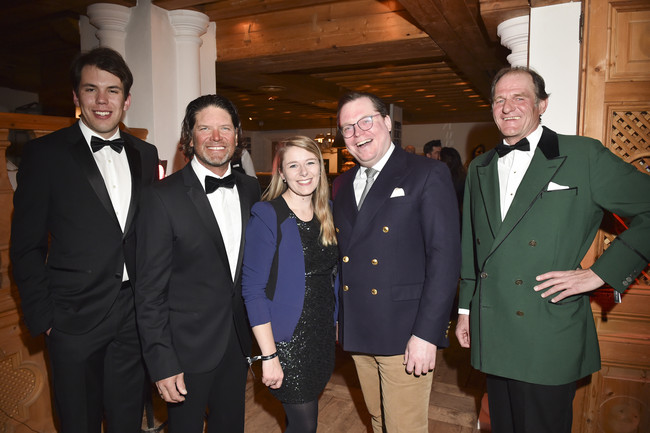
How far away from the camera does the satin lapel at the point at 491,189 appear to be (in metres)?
1.84

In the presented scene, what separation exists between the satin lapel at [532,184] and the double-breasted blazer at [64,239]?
1.72 meters

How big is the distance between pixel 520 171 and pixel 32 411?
3153 millimetres

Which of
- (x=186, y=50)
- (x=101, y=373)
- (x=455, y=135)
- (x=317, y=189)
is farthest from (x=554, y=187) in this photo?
(x=455, y=135)

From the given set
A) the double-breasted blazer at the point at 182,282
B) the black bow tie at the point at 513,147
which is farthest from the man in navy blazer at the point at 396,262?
the double-breasted blazer at the point at 182,282

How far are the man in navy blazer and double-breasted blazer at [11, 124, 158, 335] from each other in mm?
1086

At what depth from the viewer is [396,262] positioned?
177 centimetres

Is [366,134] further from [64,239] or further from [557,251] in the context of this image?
[64,239]

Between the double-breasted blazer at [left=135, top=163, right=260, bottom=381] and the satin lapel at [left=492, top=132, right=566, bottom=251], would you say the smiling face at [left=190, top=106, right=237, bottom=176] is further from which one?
the satin lapel at [left=492, top=132, right=566, bottom=251]

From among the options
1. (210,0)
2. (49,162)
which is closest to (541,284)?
(49,162)

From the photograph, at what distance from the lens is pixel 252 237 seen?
5.91ft

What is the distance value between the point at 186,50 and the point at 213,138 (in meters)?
2.59

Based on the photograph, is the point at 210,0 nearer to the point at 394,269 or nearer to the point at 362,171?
the point at 362,171

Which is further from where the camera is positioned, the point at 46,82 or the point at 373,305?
the point at 46,82

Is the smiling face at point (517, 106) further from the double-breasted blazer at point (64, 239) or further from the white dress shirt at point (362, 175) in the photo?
the double-breasted blazer at point (64, 239)
